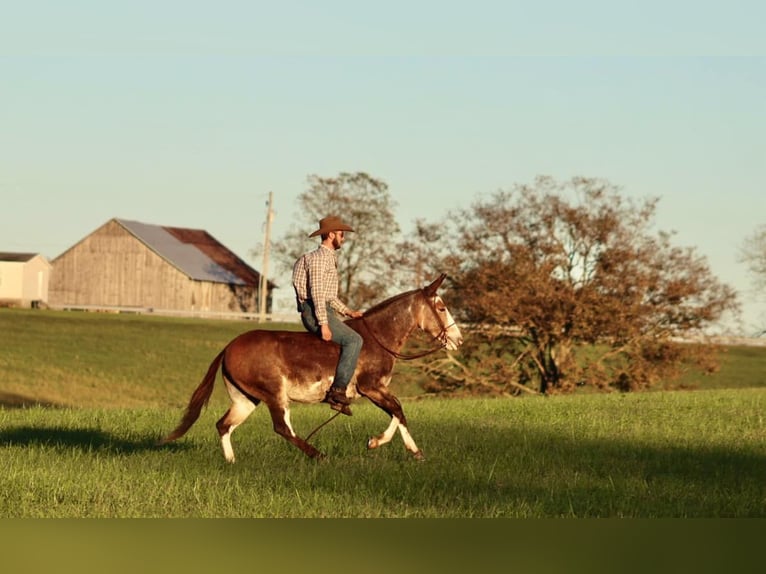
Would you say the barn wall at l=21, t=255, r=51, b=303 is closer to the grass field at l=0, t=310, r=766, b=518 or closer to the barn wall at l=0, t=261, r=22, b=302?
the barn wall at l=0, t=261, r=22, b=302

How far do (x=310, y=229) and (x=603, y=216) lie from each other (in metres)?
43.0

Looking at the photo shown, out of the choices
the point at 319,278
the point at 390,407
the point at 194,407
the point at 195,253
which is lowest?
the point at 194,407

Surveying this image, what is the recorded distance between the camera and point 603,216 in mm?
38312

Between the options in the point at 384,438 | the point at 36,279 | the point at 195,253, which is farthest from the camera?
the point at 195,253

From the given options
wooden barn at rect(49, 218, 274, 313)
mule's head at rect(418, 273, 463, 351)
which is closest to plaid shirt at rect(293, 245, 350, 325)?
mule's head at rect(418, 273, 463, 351)

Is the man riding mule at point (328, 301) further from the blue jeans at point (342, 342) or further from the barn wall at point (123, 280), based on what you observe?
the barn wall at point (123, 280)

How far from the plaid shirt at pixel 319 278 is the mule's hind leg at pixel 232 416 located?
53.9 inches

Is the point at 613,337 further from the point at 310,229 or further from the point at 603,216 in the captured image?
the point at 310,229

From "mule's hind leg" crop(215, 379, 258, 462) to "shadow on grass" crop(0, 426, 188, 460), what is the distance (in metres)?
1.42

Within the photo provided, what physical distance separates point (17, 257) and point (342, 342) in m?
96.2

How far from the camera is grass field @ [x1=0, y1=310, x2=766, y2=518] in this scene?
10.6 metres

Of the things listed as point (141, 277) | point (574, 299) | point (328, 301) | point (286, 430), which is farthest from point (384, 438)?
point (141, 277)

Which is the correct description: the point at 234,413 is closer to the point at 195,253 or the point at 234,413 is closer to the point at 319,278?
the point at 319,278

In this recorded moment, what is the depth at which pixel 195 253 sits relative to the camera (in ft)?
356
